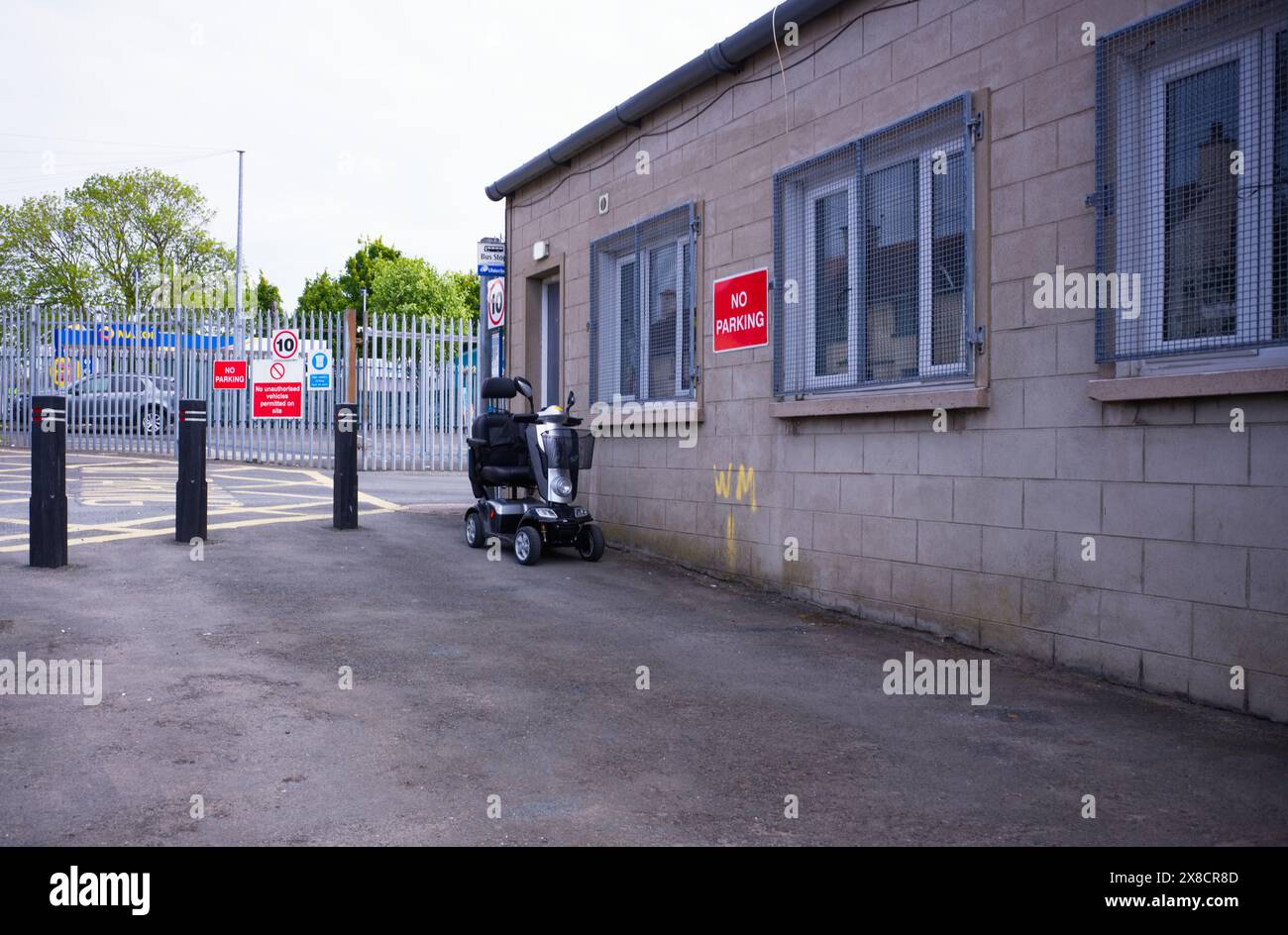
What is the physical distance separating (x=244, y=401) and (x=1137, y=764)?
17.8 metres

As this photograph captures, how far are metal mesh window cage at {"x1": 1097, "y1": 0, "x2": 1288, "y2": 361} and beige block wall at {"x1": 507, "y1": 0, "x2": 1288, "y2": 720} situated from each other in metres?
0.14

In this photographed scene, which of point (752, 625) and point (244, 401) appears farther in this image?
point (244, 401)

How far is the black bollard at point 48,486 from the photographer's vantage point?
814 centimetres

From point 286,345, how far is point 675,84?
1163cm

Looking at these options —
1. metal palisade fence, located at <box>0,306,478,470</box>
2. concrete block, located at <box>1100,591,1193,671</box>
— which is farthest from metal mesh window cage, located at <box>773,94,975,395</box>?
metal palisade fence, located at <box>0,306,478,470</box>

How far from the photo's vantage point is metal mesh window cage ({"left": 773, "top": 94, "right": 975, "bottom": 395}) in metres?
6.92

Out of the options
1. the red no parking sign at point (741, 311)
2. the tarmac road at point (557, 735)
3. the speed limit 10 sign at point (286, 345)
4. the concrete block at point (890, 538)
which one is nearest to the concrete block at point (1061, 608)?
the tarmac road at point (557, 735)

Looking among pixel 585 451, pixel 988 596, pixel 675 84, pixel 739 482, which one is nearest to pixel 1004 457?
pixel 988 596

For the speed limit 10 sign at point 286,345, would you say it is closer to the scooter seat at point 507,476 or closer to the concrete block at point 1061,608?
the scooter seat at point 507,476

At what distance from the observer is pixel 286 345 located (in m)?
19.3

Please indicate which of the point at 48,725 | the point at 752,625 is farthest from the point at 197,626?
the point at 752,625

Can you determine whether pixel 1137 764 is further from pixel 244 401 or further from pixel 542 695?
pixel 244 401

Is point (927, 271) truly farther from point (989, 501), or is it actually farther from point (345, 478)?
point (345, 478)
